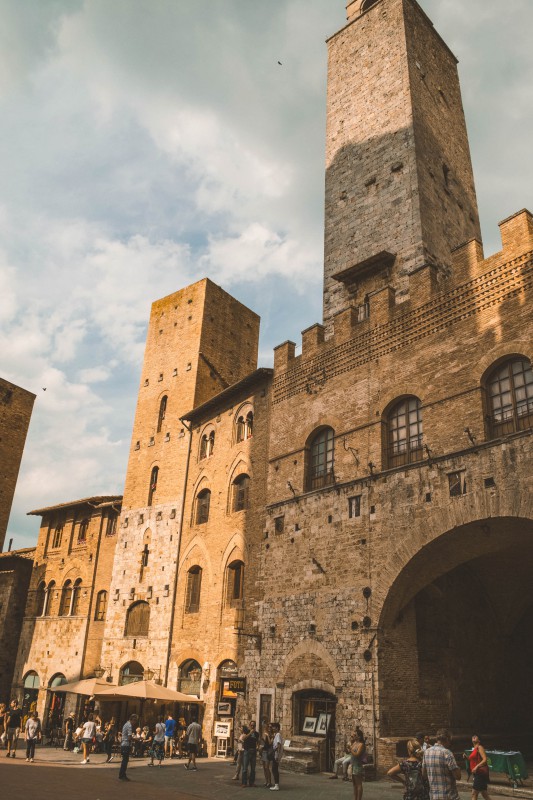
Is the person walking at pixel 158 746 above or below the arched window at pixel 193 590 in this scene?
below

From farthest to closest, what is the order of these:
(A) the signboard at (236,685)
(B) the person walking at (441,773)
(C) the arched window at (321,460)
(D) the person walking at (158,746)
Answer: (A) the signboard at (236,685) → (C) the arched window at (321,460) → (D) the person walking at (158,746) → (B) the person walking at (441,773)

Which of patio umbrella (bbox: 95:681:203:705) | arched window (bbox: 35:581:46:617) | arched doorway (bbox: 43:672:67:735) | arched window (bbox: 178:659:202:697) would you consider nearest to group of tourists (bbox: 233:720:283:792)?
patio umbrella (bbox: 95:681:203:705)

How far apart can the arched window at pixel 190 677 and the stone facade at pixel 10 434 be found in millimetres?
17404

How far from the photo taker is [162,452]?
24859mm

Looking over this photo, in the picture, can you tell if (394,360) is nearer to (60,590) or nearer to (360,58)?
(360,58)

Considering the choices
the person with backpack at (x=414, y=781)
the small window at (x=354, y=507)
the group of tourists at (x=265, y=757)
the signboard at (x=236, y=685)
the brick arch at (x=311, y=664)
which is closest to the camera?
the person with backpack at (x=414, y=781)

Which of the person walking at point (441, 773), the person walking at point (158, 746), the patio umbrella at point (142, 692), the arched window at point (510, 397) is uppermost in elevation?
the arched window at point (510, 397)

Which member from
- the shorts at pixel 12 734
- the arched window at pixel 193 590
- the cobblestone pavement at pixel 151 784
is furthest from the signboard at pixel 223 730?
the shorts at pixel 12 734

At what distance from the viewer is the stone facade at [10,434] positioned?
111ft

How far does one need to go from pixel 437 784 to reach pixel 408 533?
688cm

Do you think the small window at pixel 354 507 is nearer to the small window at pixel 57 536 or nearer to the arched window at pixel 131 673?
the arched window at pixel 131 673

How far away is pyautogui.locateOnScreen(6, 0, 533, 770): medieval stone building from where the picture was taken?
13297 millimetres

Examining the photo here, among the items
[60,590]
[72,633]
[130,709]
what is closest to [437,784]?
[130,709]

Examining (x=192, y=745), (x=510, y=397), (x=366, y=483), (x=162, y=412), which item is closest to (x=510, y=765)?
(x=366, y=483)
